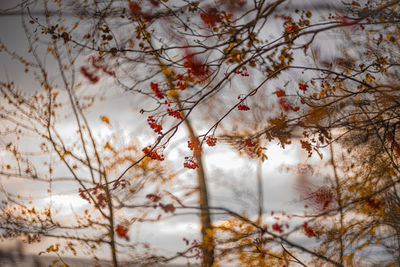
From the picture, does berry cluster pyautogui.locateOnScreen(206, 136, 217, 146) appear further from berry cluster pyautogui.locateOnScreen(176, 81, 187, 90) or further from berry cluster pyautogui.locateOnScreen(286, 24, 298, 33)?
berry cluster pyautogui.locateOnScreen(286, 24, 298, 33)

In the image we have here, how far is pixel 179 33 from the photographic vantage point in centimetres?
262

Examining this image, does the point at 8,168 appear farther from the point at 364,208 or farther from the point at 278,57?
the point at 364,208

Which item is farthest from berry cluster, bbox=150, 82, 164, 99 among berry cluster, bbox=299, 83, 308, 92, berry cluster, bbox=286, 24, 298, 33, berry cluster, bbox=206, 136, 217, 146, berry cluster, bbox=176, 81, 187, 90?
berry cluster, bbox=286, 24, 298, 33

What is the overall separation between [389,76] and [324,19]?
0.93 m

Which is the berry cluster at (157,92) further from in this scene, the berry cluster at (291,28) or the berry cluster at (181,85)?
the berry cluster at (291,28)

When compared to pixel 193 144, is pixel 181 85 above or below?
above

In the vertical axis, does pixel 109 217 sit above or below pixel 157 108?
below

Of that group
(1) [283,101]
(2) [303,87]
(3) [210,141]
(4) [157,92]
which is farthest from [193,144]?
(2) [303,87]

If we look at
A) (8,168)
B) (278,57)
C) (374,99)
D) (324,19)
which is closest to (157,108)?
(278,57)

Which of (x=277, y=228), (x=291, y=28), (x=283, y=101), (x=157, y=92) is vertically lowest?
(x=277, y=228)

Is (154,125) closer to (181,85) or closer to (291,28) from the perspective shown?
(181,85)

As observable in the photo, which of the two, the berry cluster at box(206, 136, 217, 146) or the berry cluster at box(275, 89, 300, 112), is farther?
the berry cluster at box(275, 89, 300, 112)

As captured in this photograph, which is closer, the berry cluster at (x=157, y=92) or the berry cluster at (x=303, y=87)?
the berry cluster at (x=157, y=92)

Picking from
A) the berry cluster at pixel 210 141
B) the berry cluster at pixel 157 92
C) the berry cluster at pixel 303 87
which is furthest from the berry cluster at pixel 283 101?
the berry cluster at pixel 157 92
